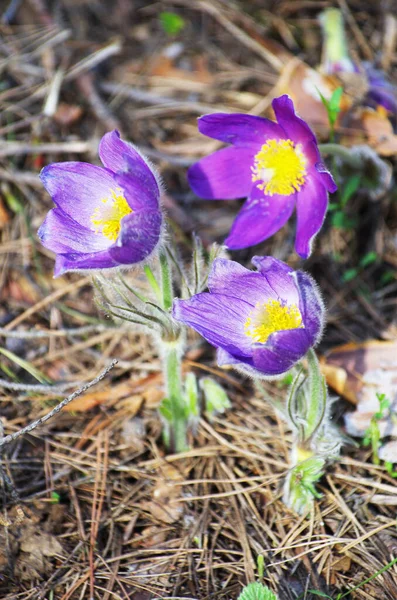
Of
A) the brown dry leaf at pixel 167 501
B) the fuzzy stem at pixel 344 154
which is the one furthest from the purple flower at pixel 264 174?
the brown dry leaf at pixel 167 501

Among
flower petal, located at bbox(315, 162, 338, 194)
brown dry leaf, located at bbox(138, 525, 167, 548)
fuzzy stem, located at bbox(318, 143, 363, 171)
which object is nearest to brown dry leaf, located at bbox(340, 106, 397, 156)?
A: fuzzy stem, located at bbox(318, 143, 363, 171)

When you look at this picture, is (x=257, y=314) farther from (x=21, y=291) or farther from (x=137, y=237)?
(x=21, y=291)

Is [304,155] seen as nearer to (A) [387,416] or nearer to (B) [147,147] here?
(A) [387,416]

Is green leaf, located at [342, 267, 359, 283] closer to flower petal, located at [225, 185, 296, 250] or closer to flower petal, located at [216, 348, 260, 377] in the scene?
flower petal, located at [225, 185, 296, 250]

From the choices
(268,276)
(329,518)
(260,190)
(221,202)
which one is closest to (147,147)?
(221,202)

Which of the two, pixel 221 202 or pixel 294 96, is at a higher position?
pixel 294 96
